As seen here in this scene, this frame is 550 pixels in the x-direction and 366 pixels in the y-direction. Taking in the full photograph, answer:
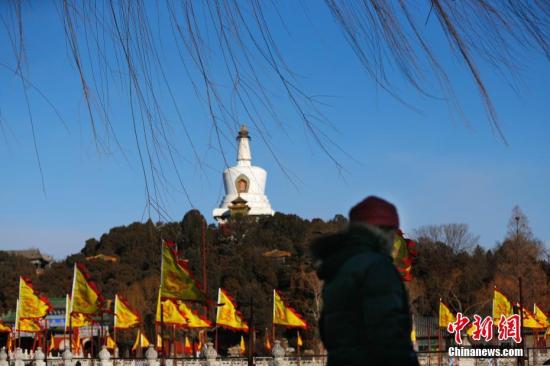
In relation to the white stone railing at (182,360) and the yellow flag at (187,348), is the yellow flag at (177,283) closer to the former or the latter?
the white stone railing at (182,360)

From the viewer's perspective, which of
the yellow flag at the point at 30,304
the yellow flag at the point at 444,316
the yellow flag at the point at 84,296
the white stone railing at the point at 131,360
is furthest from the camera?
the yellow flag at the point at 444,316

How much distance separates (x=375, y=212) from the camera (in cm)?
207

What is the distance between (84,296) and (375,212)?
2527 centimetres

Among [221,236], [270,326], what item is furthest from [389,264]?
[221,236]

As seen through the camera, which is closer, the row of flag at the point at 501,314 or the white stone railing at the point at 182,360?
the white stone railing at the point at 182,360

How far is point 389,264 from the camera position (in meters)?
1.92

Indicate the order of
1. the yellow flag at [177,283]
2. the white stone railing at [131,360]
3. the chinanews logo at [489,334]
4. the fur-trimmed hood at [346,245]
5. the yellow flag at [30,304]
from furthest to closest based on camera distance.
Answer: the yellow flag at [30,304], the white stone railing at [131,360], the chinanews logo at [489,334], the yellow flag at [177,283], the fur-trimmed hood at [346,245]

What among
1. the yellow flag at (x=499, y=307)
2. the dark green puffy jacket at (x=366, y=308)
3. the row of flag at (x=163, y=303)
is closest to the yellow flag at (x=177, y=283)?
the row of flag at (x=163, y=303)

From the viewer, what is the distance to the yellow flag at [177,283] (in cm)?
2016

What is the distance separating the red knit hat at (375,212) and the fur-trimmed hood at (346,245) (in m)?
0.02

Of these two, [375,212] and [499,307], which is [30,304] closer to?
[499,307]

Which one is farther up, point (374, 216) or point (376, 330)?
point (374, 216)

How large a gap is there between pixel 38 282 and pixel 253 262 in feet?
45.0

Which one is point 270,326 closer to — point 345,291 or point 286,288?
point 286,288
